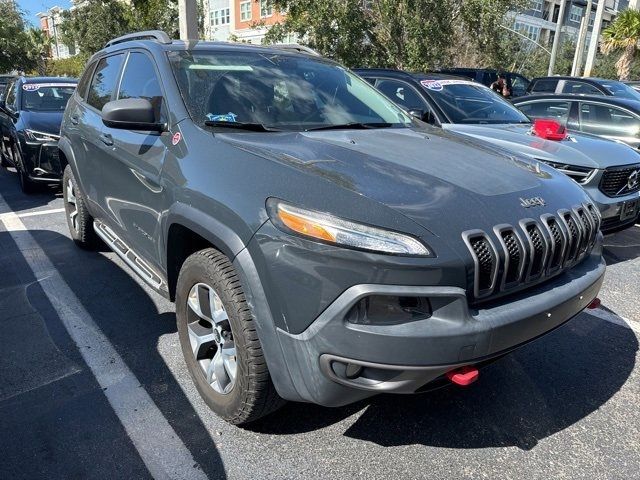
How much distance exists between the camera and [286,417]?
2.63m

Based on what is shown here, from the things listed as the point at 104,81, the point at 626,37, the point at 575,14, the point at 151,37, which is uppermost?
the point at 575,14

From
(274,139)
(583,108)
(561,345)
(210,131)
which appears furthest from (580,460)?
(583,108)

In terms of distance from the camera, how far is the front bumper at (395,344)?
1857 mm

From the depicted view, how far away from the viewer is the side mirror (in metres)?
2.74

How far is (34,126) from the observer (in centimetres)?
706

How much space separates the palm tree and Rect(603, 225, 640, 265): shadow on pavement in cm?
2256

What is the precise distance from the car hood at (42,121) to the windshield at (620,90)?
10.2 meters

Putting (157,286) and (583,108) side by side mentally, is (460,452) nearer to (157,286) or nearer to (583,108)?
(157,286)

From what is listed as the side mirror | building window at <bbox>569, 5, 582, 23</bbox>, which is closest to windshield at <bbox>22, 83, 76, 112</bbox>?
the side mirror

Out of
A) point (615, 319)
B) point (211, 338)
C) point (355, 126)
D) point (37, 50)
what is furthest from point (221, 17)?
point (211, 338)

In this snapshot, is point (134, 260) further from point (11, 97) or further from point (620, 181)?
point (11, 97)

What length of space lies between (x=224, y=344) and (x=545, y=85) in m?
12.0

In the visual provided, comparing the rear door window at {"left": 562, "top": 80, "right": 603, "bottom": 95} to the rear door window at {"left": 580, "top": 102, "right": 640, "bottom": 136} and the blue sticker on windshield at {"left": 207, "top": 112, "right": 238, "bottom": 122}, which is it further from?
the blue sticker on windshield at {"left": 207, "top": 112, "right": 238, "bottom": 122}

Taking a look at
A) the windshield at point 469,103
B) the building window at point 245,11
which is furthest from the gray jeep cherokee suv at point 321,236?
the building window at point 245,11
